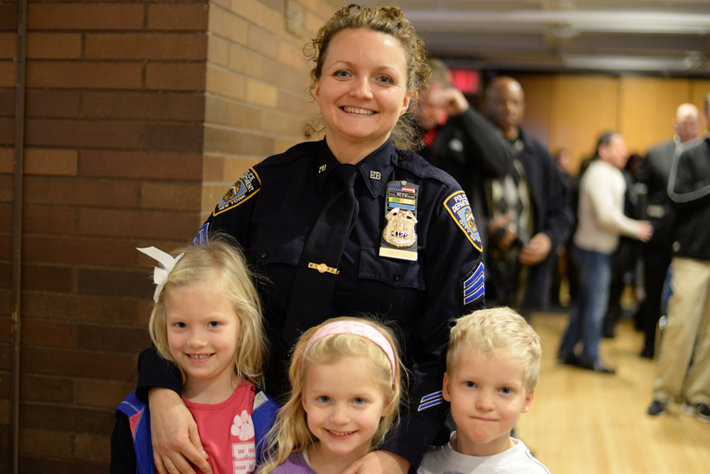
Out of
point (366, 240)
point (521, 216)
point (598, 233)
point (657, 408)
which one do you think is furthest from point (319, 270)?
point (598, 233)

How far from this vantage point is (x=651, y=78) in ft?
30.9

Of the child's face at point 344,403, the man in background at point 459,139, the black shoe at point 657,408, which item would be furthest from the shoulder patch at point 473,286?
the black shoe at point 657,408

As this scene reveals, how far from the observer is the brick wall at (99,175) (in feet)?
6.77

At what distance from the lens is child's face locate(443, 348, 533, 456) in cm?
141

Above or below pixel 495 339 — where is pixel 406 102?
above

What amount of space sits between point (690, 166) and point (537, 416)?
1658 mm

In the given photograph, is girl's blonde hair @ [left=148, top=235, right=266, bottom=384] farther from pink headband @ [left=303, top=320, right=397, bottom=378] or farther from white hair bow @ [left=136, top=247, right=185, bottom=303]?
pink headband @ [left=303, top=320, right=397, bottom=378]

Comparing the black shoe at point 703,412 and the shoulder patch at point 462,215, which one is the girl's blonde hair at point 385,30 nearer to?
the shoulder patch at point 462,215

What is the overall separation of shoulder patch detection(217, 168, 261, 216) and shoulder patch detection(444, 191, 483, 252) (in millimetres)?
455

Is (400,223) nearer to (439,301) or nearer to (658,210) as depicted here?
(439,301)

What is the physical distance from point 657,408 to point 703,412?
24 cm

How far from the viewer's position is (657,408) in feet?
13.0

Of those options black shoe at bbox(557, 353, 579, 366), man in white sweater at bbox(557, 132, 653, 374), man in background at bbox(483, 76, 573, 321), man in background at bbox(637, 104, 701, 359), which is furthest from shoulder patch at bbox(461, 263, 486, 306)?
black shoe at bbox(557, 353, 579, 366)

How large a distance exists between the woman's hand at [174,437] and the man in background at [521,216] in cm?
194
